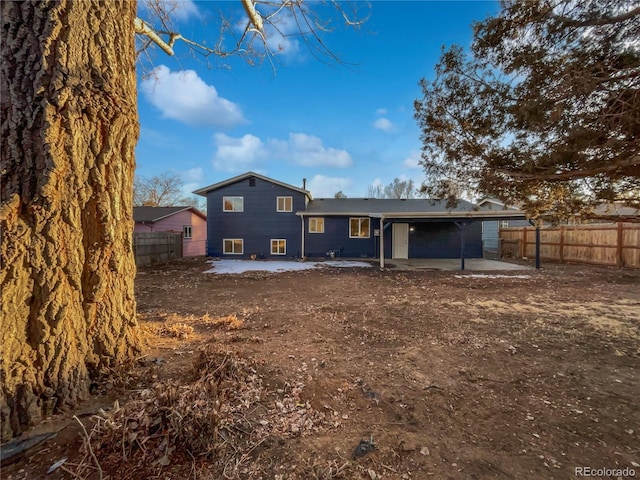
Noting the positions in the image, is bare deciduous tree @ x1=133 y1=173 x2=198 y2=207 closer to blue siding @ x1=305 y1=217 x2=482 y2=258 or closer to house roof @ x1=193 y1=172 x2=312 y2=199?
house roof @ x1=193 y1=172 x2=312 y2=199

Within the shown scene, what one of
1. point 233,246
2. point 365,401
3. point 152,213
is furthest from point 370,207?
point 365,401

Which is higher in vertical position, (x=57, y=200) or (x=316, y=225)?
(x=316, y=225)

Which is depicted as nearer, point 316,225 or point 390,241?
point 316,225

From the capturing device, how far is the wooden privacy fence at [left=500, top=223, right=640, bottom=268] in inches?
422

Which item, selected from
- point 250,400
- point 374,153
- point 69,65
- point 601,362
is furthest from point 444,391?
point 374,153

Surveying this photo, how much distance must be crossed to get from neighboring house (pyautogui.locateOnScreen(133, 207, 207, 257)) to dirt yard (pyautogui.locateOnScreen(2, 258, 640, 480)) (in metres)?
15.4

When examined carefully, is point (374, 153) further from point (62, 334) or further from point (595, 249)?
point (62, 334)

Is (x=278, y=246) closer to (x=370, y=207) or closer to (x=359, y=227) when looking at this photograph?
(x=359, y=227)

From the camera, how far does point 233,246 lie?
15.6 metres

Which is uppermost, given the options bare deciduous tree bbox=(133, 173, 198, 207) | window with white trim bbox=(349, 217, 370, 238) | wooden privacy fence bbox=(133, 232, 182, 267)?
bare deciduous tree bbox=(133, 173, 198, 207)

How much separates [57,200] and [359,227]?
14.2 meters

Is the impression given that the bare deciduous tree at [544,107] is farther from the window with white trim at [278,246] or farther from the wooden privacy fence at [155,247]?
the wooden privacy fence at [155,247]

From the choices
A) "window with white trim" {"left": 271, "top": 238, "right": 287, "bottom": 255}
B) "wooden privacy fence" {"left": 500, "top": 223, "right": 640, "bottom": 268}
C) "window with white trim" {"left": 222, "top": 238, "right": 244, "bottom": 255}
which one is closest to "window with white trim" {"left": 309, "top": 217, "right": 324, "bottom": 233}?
"window with white trim" {"left": 271, "top": 238, "right": 287, "bottom": 255}

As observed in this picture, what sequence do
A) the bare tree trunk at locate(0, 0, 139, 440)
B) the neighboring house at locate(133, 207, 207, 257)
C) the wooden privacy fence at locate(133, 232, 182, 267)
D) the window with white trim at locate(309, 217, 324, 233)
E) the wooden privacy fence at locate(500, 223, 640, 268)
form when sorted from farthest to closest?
1. the neighboring house at locate(133, 207, 207, 257)
2. the window with white trim at locate(309, 217, 324, 233)
3. the wooden privacy fence at locate(133, 232, 182, 267)
4. the wooden privacy fence at locate(500, 223, 640, 268)
5. the bare tree trunk at locate(0, 0, 139, 440)
